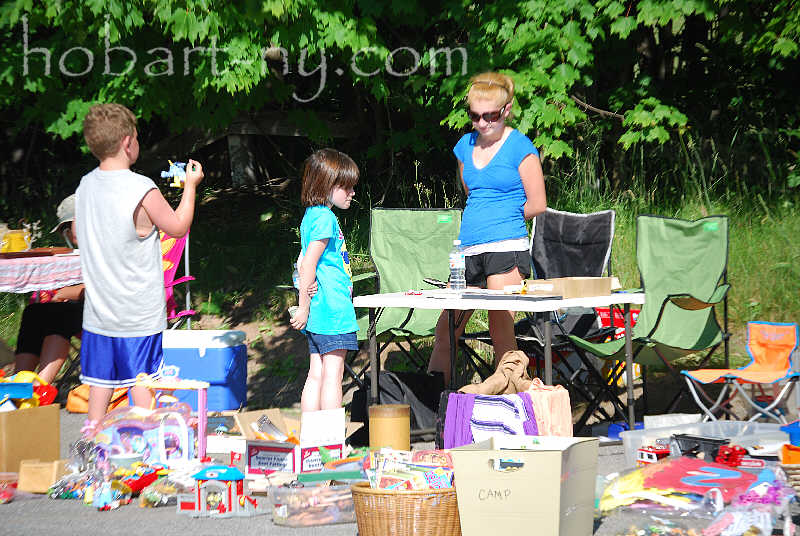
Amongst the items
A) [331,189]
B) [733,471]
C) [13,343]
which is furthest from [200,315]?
[733,471]

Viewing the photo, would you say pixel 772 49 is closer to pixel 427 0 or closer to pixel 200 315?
pixel 427 0

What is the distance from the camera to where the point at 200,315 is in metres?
8.16

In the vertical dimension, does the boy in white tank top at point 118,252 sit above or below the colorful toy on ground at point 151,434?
above

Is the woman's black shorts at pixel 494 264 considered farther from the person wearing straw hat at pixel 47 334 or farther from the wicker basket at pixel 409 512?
the person wearing straw hat at pixel 47 334

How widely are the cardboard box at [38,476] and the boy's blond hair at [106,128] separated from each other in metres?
1.30

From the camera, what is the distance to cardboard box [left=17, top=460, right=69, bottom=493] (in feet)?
13.1

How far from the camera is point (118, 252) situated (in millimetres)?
4012

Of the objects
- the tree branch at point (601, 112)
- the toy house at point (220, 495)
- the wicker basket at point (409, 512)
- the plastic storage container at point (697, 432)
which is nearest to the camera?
the wicker basket at point (409, 512)

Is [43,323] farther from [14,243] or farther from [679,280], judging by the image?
[679,280]

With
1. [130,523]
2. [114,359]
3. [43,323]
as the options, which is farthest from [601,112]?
[130,523]

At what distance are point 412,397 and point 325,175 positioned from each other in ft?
4.10

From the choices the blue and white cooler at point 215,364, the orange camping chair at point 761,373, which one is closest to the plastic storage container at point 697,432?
the orange camping chair at point 761,373

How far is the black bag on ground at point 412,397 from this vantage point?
4.81 meters

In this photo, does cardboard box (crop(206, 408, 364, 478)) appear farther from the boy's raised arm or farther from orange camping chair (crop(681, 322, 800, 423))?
orange camping chair (crop(681, 322, 800, 423))
